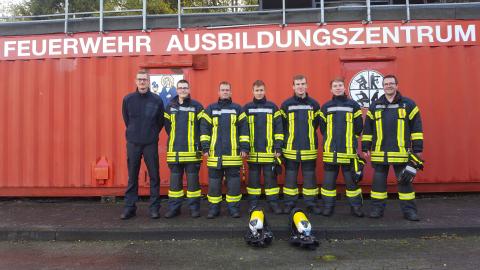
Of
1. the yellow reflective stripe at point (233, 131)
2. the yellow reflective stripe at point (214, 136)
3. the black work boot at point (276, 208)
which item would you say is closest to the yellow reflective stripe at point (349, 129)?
the black work boot at point (276, 208)

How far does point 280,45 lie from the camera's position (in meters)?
6.96

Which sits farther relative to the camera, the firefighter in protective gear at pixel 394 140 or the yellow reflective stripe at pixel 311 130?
the yellow reflective stripe at pixel 311 130

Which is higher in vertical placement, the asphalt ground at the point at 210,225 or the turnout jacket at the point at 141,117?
the turnout jacket at the point at 141,117

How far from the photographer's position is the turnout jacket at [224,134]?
5.71m

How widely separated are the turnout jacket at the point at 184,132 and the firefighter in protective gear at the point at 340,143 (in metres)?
1.85

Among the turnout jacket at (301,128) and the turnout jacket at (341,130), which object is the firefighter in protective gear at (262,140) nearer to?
the turnout jacket at (301,128)

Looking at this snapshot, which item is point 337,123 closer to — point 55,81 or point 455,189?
point 455,189

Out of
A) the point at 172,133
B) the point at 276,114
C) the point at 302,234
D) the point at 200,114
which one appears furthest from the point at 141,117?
the point at 302,234

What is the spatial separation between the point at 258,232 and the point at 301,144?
5.24 ft

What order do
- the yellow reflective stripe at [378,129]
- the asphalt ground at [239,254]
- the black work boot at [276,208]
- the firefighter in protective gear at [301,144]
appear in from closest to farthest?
the asphalt ground at [239,254] → the yellow reflective stripe at [378,129] → the firefighter in protective gear at [301,144] → the black work boot at [276,208]

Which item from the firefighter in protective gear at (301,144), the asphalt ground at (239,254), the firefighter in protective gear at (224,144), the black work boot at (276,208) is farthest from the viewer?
the black work boot at (276,208)

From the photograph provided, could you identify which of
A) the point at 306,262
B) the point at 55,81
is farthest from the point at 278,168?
the point at 55,81

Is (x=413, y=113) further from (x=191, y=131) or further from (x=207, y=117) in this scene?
(x=191, y=131)

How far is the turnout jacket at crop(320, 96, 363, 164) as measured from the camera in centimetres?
566
